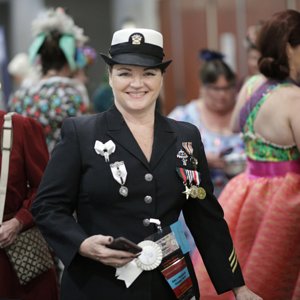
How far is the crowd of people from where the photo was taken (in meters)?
2.59

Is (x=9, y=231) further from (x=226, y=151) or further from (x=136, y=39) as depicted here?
(x=226, y=151)

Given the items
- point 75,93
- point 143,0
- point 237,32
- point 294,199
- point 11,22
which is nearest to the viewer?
point 294,199

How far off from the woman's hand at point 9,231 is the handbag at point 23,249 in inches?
1.9

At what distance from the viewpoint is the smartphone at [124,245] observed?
2.39 m

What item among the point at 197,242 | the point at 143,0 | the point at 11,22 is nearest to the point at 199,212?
the point at 197,242

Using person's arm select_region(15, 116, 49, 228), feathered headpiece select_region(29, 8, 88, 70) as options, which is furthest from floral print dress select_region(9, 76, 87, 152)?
person's arm select_region(15, 116, 49, 228)

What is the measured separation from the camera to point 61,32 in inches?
190

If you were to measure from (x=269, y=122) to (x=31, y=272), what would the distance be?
1.34 metres

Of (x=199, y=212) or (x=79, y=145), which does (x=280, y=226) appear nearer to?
(x=199, y=212)

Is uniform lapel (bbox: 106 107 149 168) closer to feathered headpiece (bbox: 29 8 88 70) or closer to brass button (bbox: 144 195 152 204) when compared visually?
brass button (bbox: 144 195 152 204)

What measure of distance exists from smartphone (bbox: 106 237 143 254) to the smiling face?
0.50 meters

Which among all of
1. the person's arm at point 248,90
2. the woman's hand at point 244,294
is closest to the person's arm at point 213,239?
the woman's hand at point 244,294

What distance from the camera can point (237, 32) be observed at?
7766mm

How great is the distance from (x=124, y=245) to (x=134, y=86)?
563 millimetres
